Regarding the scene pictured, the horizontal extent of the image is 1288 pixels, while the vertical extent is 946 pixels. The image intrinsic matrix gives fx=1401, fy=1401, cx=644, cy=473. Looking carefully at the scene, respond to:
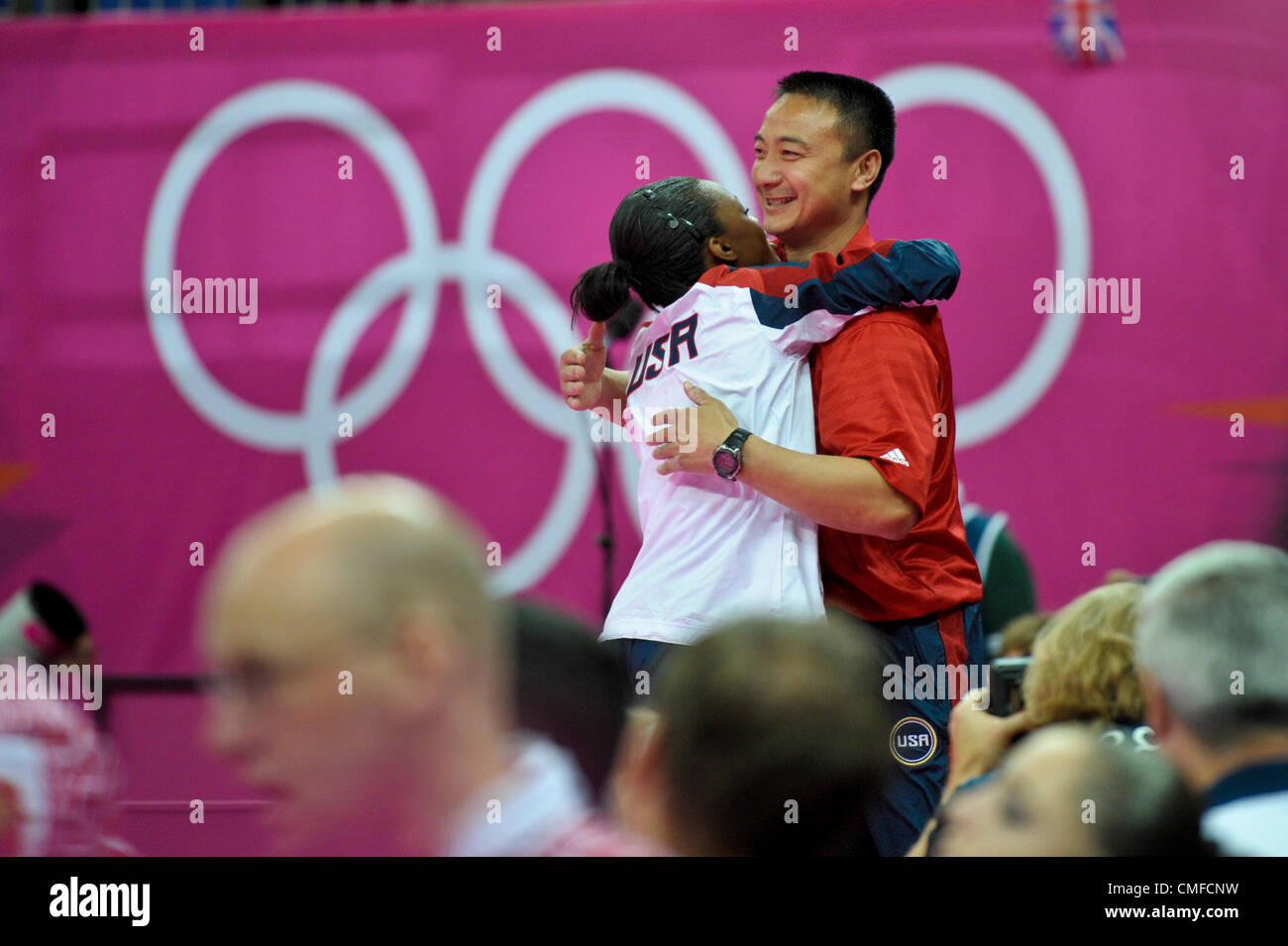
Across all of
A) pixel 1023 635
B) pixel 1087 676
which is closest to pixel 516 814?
pixel 1087 676

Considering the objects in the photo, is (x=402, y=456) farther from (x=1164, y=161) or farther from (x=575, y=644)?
(x=575, y=644)

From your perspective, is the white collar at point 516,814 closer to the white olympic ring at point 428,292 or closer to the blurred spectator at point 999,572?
the blurred spectator at point 999,572

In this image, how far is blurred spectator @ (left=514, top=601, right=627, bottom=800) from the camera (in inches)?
70.8

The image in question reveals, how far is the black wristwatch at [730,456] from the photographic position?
2490 mm

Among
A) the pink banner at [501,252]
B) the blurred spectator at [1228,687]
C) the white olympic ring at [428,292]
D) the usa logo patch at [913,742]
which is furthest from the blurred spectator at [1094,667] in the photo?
the white olympic ring at [428,292]

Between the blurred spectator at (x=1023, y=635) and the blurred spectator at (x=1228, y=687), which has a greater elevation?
the blurred spectator at (x=1228, y=687)

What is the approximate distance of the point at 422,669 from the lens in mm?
1162

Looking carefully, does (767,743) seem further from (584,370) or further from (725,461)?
(584,370)

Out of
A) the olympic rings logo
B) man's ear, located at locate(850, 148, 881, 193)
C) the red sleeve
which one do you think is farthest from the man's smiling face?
the olympic rings logo

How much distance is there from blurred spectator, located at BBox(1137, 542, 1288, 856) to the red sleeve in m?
0.65

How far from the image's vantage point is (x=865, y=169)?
289cm

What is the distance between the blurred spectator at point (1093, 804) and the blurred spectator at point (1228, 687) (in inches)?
10.5

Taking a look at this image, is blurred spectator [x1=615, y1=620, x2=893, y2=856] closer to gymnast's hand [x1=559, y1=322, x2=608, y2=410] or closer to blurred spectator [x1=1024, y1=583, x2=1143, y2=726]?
blurred spectator [x1=1024, y1=583, x2=1143, y2=726]

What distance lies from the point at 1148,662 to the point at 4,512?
468cm
